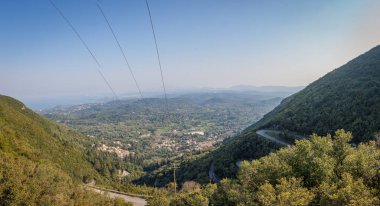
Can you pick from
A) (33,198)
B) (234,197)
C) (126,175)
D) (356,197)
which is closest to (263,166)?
(234,197)

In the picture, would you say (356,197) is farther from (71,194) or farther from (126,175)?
(126,175)

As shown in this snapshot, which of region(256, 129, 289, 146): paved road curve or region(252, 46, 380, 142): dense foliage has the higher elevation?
region(252, 46, 380, 142): dense foliage

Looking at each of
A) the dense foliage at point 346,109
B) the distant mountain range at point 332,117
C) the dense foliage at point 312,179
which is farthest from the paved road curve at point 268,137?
the dense foliage at point 312,179

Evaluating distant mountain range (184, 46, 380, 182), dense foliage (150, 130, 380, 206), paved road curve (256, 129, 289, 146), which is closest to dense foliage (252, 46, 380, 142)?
distant mountain range (184, 46, 380, 182)

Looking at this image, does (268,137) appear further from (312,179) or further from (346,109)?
(312,179)

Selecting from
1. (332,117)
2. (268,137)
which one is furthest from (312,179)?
(268,137)

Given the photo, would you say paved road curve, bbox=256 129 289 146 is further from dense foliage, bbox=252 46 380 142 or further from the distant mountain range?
dense foliage, bbox=252 46 380 142
